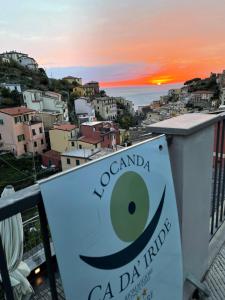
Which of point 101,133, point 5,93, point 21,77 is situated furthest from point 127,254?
point 21,77

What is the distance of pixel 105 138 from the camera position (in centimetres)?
2188

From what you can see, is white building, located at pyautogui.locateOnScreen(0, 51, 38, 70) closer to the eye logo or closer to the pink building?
the pink building

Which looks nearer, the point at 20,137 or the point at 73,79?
the point at 20,137

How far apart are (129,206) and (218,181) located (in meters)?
1.48

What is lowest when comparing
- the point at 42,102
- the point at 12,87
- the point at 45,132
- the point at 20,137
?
the point at 20,137

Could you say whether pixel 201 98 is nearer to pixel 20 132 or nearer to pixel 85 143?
pixel 85 143

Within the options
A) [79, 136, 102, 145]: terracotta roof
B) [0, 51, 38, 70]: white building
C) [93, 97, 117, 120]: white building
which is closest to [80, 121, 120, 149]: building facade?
[79, 136, 102, 145]: terracotta roof

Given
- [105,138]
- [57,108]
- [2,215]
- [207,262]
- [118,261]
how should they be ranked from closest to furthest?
[2,215] → [118,261] → [207,262] → [105,138] → [57,108]

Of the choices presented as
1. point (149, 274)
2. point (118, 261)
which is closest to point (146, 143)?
point (118, 261)

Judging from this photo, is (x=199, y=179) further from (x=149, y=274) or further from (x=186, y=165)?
(x=149, y=274)

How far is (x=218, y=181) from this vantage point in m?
2.18

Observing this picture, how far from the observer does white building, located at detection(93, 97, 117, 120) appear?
144 feet

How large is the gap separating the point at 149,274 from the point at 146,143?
0.63 metres

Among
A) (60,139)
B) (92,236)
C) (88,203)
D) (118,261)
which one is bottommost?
(60,139)
